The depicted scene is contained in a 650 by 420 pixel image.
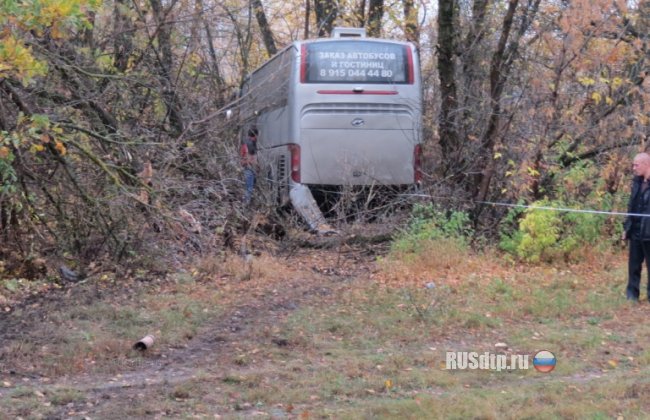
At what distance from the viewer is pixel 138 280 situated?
32.3ft

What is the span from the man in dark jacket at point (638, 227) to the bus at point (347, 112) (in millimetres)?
5262

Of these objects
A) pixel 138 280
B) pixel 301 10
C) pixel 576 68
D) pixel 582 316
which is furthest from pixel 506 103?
pixel 301 10

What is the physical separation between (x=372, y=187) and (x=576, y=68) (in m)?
3.40

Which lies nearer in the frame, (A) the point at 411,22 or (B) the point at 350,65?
(B) the point at 350,65

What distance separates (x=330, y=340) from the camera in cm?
739

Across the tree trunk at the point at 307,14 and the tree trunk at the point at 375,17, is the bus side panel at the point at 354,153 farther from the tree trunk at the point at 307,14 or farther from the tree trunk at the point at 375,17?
the tree trunk at the point at 375,17

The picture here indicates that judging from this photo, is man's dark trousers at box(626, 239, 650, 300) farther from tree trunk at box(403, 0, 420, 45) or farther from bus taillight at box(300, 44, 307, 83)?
tree trunk at box(403, 0, 420, 45)

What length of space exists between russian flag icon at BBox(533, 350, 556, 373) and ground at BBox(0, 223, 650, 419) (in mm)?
86

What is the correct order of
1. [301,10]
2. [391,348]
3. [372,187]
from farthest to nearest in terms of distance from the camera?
[301,10] < [372,187] < [391,348]

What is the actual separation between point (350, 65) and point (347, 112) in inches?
31.7

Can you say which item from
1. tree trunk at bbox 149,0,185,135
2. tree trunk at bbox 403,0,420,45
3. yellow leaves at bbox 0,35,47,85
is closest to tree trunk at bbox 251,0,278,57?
tree trunk at bbox 403,0,420,45

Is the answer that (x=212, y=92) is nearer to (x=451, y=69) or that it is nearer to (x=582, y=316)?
(x=451, y=69)

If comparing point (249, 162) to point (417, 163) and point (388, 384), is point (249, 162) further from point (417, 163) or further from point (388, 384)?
point (388, 384)

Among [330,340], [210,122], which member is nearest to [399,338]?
[330,340]
